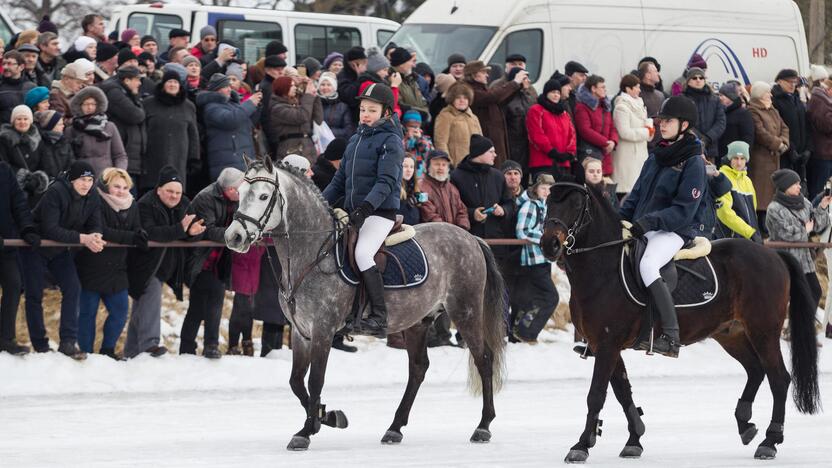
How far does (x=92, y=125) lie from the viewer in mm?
14867

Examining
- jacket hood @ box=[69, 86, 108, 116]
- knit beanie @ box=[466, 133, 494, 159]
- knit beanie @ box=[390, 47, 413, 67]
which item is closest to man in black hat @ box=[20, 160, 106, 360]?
jacket hood @ box=[69, 86, 108, 116]

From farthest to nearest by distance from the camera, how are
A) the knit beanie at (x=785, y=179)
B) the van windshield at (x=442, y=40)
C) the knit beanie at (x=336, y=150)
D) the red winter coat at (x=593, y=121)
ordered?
the van windshield at (x=442, y=40), the red winter coat at (x=593, y=121), the knit beanie at (x=785, y=179), the knit beanie at (x=336, y=150)

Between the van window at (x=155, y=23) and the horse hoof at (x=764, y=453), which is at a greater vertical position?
the van window at (x=155, y=23)

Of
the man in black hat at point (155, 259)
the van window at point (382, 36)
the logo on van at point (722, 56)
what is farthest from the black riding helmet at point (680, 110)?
the van window at point (382, 36)

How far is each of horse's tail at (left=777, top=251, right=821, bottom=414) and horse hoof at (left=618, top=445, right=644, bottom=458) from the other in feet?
4.85

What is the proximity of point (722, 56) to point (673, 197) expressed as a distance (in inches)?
451

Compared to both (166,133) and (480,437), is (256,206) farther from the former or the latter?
(166,133)

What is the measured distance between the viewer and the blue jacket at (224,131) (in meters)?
16.1

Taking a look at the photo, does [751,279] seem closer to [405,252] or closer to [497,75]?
[405,252]

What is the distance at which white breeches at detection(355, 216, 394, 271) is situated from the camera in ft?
36.4

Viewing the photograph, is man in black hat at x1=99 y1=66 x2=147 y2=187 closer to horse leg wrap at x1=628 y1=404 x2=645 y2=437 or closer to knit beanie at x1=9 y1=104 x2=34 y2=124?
knit beanie at x1=9 y1=104 x2=34 y2=124

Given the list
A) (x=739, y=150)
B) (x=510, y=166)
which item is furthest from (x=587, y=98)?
(x=510, y=166)

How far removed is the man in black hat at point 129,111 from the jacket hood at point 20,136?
143cm

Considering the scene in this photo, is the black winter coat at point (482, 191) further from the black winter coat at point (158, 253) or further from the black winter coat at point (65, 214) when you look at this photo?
the black winter coat at point (65, 214)
